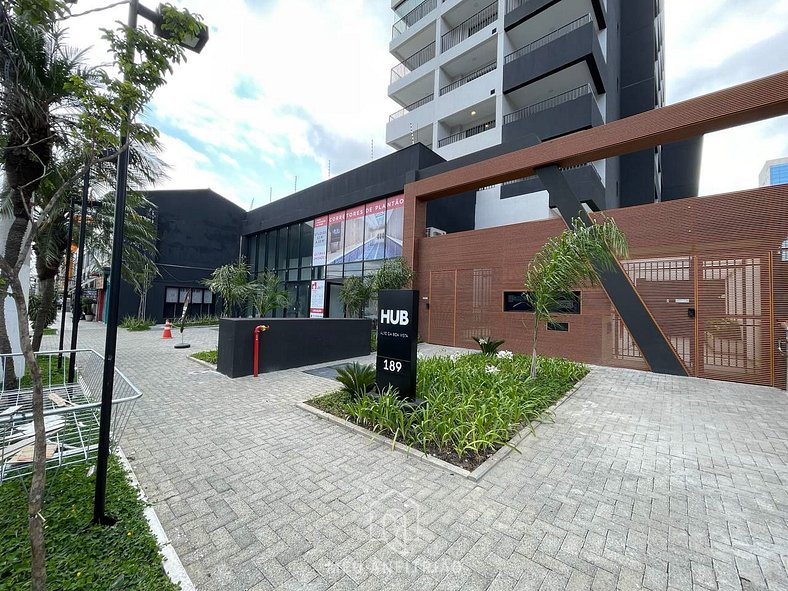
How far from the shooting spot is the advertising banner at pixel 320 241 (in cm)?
1884

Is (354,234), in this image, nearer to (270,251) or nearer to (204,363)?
(270,251)

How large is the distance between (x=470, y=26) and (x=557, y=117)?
10584mm

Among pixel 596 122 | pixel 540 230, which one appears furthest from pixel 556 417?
pixel 596 122

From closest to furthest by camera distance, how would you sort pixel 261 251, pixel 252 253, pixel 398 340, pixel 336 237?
pixel 398 340 < pixel 336 237 < pixel 261 251 < pixel 252 253

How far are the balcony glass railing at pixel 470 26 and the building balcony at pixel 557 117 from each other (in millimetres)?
6913

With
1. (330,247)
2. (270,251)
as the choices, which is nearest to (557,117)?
(330,247)

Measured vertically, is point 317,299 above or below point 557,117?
below

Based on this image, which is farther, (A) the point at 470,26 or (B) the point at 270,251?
(B) the point at 270,251

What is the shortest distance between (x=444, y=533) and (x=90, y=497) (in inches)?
120

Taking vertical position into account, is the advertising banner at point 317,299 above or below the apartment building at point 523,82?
below

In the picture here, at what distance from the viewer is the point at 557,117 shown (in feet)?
49.3

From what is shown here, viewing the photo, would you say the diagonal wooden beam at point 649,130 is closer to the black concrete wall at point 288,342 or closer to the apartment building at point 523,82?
the apartment building at point 523,82

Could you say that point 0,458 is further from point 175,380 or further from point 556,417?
point 556,417

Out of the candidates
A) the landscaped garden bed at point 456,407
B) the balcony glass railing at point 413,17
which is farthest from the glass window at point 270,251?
the landscaped garden bed at point 456,407
